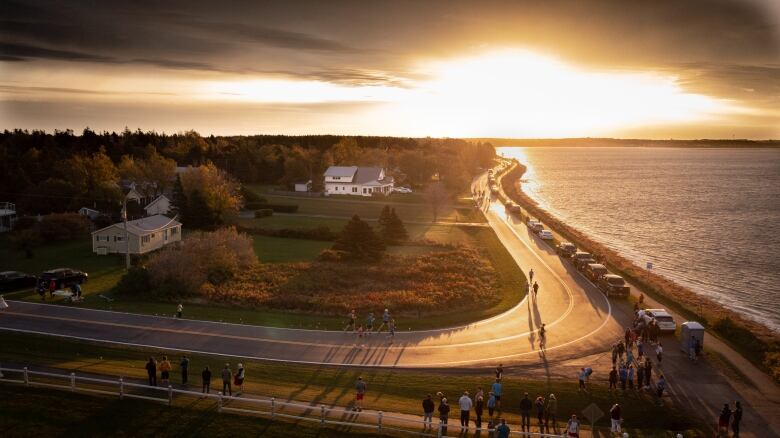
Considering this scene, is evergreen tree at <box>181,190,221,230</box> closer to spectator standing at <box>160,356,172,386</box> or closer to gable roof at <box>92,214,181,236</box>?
gable roof at <box>92,214,181,236</box>

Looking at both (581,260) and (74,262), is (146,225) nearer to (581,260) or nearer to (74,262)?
(74,262)

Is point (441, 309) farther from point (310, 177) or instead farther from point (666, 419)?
point (310, 177)

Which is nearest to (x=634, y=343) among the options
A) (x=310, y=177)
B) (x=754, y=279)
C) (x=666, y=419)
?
(x=666, y=419)

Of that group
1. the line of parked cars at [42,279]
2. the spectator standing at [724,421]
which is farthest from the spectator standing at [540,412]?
the line of parked cars at [42,279]

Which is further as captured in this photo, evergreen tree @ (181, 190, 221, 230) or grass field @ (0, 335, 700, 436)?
evergreen tree @ (181, 190, 221, 230)

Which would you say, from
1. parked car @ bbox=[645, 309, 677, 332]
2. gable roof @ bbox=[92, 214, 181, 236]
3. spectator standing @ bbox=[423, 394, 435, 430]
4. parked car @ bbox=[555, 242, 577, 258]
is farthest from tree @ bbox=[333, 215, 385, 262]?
spectator standing @ bbox=[423, 394, 435, 430]

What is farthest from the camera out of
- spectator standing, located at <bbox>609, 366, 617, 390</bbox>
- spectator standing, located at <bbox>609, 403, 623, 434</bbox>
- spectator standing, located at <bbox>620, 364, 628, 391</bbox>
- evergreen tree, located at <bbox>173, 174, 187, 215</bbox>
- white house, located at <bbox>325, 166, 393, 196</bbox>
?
white house, located at <bbox>325, 166, 393, 196</bbox>
